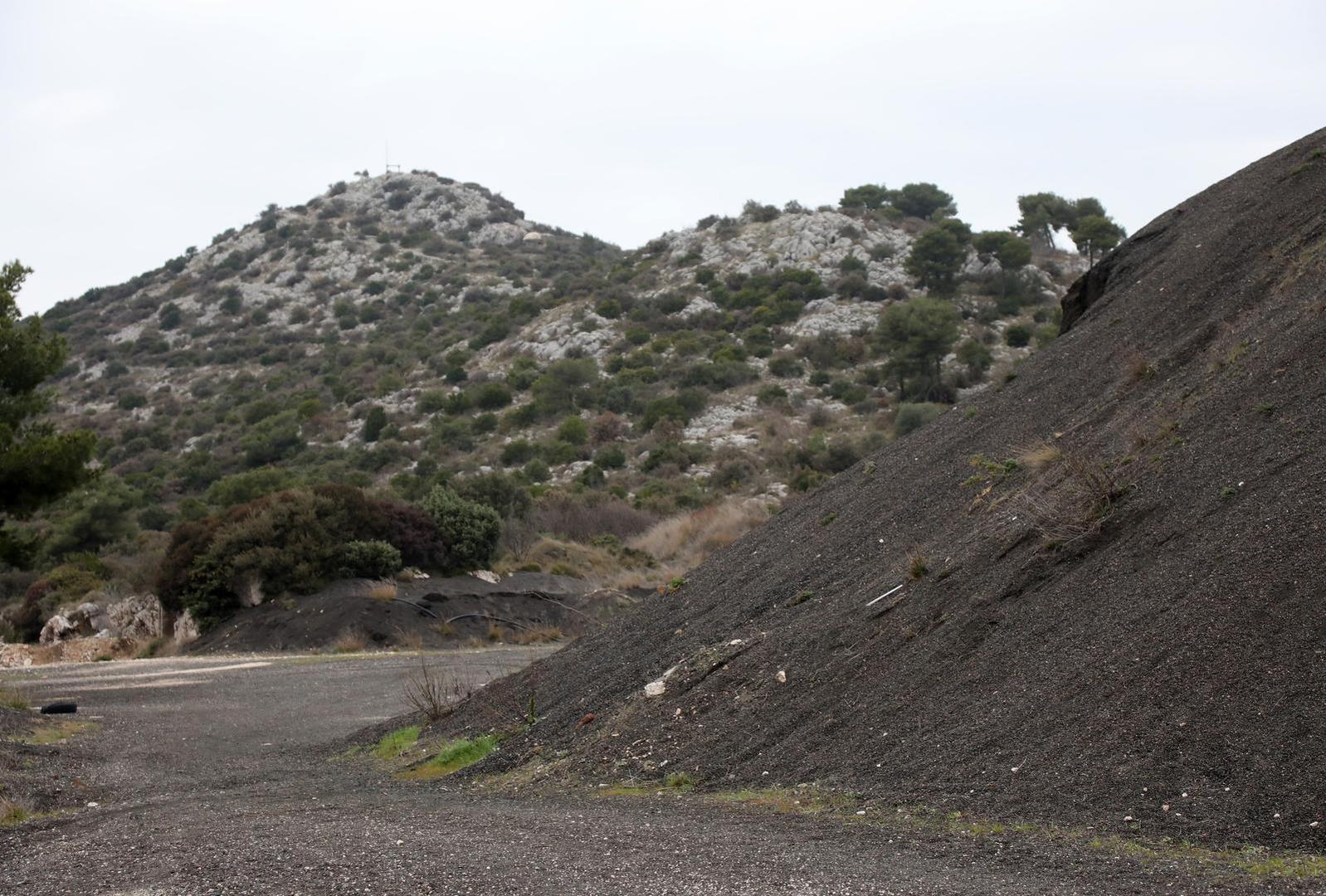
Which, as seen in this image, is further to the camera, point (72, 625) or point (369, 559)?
point (72, 625)

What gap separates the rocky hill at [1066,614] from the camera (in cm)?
595

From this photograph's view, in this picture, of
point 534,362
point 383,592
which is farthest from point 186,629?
point 534,362

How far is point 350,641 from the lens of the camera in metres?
26.8

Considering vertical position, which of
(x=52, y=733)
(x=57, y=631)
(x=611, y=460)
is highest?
(x=611, y=460)

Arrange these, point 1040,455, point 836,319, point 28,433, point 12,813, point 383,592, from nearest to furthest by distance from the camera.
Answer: point 12,813 < point 1040,455 < point 28,433 < point 383,592 < point 836,319

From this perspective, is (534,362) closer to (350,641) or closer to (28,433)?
(350,641)

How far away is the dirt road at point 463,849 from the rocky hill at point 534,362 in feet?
98.8

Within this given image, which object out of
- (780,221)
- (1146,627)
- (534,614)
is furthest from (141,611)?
(780,221)

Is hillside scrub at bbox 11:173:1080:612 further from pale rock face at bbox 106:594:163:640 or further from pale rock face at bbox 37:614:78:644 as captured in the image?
pale rock face at bbox 37:614:78:644

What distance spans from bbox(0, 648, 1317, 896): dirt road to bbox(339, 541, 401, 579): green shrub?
18.7 m

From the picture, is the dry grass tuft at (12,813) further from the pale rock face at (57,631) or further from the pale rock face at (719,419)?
the pale rock face at (719,419)

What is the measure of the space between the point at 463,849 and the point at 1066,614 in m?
4.15

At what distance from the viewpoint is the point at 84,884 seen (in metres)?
5.95

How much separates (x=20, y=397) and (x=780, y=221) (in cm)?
6512
